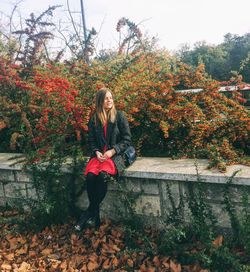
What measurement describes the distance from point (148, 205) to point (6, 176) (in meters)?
2.11

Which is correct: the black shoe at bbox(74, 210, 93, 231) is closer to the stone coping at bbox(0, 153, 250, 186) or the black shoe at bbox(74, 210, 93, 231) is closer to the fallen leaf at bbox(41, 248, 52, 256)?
the fallen leaf at bbox(41, 248, 52, 256)

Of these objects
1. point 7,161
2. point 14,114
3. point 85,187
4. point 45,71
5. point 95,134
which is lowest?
point 85,187

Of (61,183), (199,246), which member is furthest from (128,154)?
(199,246)

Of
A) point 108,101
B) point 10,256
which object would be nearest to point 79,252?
point 10,256

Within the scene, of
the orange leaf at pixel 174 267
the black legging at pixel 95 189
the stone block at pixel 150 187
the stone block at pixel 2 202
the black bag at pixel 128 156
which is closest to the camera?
the orange leaf at pixel 174 267

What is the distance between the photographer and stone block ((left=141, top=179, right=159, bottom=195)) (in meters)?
3.58

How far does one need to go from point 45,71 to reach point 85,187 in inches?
91.9

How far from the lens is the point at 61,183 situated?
4.14 m

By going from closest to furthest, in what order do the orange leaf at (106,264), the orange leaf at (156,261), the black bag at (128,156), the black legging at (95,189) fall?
the orange leaf at (156,261)
the orange leaf at (106,264)
the black legging at (95,189)
the black bag at (128,156)

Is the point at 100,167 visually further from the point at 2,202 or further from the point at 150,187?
the point at 2,202

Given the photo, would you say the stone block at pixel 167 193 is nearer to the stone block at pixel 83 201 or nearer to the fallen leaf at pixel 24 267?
the stone block at pixel 83 201

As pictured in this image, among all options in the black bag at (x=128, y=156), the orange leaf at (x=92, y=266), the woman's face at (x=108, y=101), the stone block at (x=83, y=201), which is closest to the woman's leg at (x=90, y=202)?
the stone block at (x=83, y=201)

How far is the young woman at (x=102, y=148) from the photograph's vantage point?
370 cm

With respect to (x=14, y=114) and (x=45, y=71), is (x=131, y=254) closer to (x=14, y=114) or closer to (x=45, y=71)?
(x=14, y=114)
